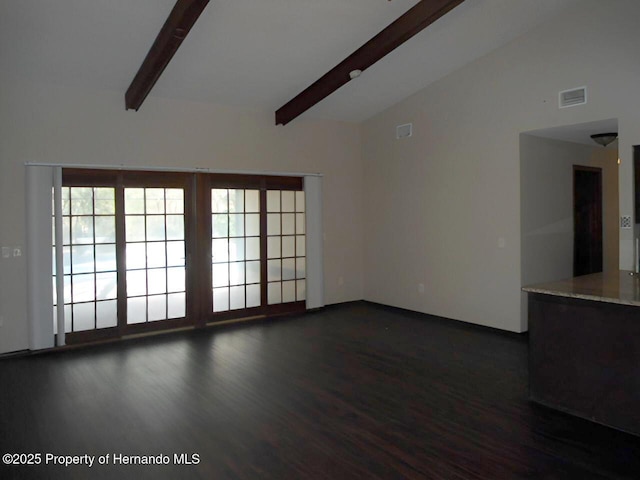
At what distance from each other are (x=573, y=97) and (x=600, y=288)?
2.60m

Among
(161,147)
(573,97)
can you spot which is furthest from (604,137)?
(161,147)

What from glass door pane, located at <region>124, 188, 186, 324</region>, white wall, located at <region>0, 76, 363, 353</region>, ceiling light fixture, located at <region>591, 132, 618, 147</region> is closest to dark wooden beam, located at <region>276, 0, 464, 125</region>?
white wall, located at <region>0, 76, 363, 353</region>

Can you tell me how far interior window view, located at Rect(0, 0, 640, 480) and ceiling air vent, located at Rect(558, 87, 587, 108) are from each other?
48mm

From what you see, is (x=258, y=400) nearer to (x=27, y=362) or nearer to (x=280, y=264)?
(x=27, y=362)

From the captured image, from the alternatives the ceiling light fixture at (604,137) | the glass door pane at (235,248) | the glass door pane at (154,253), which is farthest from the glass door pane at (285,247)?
the ceiling light fixture at (604,137)

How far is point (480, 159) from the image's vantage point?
6.26 m

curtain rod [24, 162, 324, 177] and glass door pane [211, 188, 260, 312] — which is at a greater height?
curtain rod [24, 162, 324, 177]

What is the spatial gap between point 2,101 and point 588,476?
6096mm

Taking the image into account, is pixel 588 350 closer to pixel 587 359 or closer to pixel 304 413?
pixel 587 359

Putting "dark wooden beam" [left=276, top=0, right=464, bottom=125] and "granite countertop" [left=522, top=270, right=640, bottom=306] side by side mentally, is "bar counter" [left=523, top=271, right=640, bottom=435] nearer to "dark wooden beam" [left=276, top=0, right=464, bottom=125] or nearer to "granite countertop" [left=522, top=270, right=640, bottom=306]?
"granite countertop" [left=522, top=270, right=640, bottom=306]

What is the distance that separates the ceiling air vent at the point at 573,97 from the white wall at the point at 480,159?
0.06 meters

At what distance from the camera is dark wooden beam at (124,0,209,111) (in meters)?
4.20

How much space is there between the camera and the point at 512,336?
5.86m

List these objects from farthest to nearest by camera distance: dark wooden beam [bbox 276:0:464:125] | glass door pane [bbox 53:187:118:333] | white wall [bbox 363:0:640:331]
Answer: glass door pane [bbox 53:187:118:333] < white wall [bbox 363:0:640:331] < dark wooden beam [bbox 276:0:464:125]
